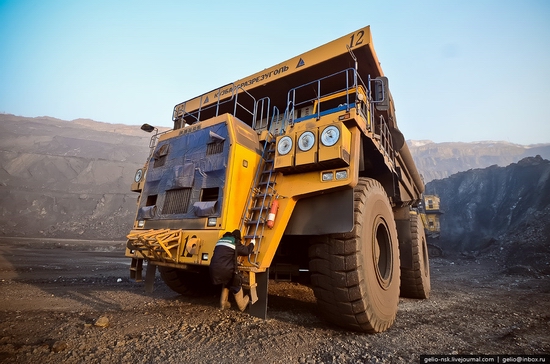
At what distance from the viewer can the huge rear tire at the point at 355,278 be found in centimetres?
297

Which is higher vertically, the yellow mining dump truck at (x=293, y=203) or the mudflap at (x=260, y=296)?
the yellow mining dump truck at (x=293, y=203)

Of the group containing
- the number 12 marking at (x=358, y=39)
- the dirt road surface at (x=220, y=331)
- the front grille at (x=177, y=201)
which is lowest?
the dirt road surface at (x=220, y=331)

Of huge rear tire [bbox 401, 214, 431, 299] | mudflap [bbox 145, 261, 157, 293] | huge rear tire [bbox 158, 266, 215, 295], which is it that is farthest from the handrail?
Answer: huge rear tire [bbox 401, 214, 431, 299]

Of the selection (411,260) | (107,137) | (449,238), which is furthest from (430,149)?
(411,260)

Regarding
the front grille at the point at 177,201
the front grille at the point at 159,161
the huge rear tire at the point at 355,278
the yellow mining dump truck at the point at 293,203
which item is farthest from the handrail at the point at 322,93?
the front grille at the point at 159,161

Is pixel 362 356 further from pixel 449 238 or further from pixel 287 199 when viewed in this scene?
pixel 449 238

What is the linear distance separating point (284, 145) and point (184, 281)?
10.3 ft

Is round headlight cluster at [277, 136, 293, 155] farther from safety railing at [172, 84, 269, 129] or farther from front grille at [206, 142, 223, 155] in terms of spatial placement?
safety railing at [172, 84, 269, 129]

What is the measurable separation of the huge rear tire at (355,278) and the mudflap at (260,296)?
586mm

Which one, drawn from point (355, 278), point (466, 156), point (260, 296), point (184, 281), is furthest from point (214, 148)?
point (466, 156)

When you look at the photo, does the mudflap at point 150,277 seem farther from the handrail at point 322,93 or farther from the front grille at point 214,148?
the handrail at point 322,93

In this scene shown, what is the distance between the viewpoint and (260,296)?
302 centimetres

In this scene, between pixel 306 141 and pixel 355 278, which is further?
pixel 306 141

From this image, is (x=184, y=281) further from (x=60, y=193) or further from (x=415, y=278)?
(x=60, y=193)
